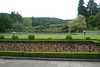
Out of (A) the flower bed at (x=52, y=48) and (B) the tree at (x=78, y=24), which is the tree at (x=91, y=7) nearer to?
(B) the tree at (x=78, y=24)

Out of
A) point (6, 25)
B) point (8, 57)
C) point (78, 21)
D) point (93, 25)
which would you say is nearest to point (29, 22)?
point (6, 25)

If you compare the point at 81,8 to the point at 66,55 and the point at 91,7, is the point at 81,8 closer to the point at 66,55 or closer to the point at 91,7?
the point at 91,7

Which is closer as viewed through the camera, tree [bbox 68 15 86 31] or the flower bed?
the flower bed

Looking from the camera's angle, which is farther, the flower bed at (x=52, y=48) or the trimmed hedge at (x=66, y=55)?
the flower bed at (x=52, y=48)

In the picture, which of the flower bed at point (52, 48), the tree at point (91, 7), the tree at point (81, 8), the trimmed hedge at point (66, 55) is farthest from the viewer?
the tree at point (91, 7)

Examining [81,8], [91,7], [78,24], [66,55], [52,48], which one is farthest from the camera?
[91,7]

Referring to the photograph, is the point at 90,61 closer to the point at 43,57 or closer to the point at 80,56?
the point at 80,56

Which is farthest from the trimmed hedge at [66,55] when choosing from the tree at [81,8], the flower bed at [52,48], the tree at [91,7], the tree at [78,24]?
the tree at [91,7]

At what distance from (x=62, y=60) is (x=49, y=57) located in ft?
2.83

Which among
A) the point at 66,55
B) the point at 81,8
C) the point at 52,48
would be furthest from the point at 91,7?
the point at 66,55

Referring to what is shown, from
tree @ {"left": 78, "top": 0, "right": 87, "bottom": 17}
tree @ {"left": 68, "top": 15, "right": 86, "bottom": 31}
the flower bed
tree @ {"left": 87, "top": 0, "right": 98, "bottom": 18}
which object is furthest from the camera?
tree @ {"left": 87, "top": 0, "right": 98, "bottom": 18}

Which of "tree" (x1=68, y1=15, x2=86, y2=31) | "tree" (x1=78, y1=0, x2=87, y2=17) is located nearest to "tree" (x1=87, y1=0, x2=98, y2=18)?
"tree" (x1=78, y1=0, x2=87, y2=17)

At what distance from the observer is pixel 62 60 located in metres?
5.38

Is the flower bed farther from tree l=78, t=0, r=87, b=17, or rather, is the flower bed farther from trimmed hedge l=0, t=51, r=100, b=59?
tree l=78, t=0, r=87, b=17
